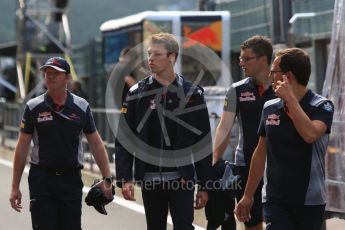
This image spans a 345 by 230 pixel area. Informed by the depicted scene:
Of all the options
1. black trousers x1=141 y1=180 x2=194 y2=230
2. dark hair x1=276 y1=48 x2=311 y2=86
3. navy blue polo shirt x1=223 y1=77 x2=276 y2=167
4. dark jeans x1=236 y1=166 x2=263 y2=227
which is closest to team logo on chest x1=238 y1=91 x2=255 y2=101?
navy blue polo shirt x1=223 y1=77 x2=276 y2=167

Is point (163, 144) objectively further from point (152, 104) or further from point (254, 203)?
point (254, 203)

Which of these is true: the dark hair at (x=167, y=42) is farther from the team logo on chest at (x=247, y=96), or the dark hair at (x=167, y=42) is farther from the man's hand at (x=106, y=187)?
the man's hand at (x=106, y=187)

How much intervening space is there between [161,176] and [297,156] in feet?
4.00

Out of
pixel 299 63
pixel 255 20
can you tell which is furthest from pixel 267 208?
pixel 255 20

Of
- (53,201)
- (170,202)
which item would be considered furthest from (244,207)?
(53,201)

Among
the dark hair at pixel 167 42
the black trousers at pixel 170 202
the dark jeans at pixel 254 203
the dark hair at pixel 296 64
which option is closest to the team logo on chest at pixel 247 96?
the dark jeans at pixel 254 203

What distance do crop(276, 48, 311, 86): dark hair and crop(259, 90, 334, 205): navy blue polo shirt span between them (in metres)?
0.14

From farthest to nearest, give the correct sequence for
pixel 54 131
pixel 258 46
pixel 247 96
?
pixel 247 96 → pixel 258 46 → pixel 54 131

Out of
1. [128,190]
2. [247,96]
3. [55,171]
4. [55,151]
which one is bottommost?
[128,190]

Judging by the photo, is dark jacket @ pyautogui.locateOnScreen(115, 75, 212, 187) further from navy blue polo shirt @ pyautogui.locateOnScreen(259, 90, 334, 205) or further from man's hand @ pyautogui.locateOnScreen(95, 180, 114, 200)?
navy blue polo shirt @ pyautogui.locateOnScreen(259, 90, 334, 205)

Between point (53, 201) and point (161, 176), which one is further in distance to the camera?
point (53, 201)

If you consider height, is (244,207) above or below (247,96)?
below

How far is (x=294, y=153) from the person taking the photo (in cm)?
548

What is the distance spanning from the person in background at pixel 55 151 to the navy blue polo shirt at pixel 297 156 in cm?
175
